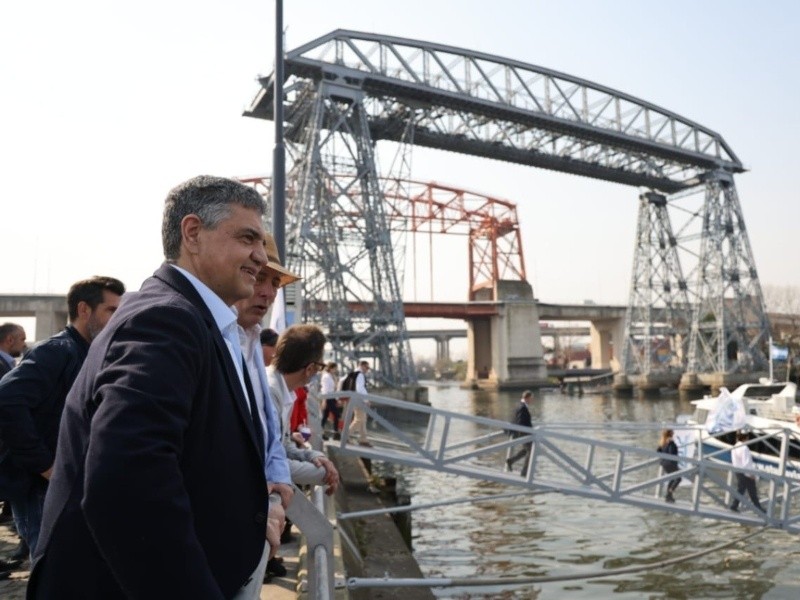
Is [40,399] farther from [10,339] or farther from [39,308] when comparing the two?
[39,308]

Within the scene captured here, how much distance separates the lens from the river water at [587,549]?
25.5 ft

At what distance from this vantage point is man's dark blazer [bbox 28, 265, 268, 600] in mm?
1334

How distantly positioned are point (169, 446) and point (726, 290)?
46266 mm

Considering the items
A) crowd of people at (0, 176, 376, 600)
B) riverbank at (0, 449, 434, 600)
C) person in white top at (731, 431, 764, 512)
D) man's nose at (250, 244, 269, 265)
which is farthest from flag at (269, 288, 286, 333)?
man's nose at (250, 244, 269, 265)

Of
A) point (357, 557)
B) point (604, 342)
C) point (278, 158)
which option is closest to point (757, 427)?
point (357, 557)

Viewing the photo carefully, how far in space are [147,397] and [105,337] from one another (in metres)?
0.23

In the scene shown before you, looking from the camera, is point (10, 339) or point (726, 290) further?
point (726, 290)

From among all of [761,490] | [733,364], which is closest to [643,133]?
[733,364]

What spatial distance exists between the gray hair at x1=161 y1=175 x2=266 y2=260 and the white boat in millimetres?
8179

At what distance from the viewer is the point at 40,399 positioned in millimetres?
3527

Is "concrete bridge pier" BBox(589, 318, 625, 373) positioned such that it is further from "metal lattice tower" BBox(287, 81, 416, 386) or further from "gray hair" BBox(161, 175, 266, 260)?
"gray hair" BBox(161, 175, 266, 260)

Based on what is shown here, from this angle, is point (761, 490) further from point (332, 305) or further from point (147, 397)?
point (332, 305)

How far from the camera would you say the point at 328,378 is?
586 inches

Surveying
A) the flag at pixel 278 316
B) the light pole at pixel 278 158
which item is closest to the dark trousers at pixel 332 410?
the light pole at pixel 278 158
